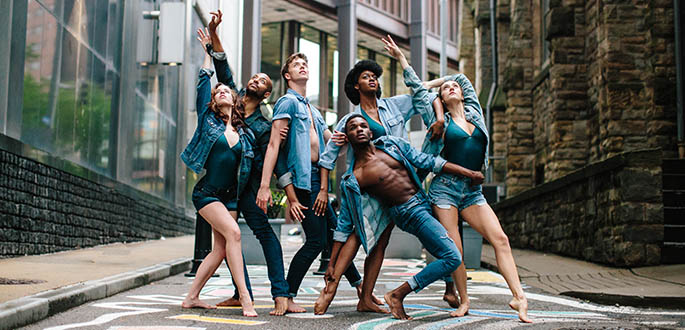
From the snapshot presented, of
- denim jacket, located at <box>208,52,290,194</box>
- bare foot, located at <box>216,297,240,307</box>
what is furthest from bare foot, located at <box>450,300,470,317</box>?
bare foot, located at <box>216,297,240,307</box>

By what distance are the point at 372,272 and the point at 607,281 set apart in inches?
165

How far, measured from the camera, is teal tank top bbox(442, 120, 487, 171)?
5922 mm

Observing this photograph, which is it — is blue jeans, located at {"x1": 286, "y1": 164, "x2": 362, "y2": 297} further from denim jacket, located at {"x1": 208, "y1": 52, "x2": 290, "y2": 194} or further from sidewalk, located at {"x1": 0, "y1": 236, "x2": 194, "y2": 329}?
sidewalk, located at {"x1": 0, "y1": 236, "x2": 194, "y2": 329}

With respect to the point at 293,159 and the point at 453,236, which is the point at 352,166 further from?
the point at 453,236

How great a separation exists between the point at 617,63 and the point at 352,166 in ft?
31.2

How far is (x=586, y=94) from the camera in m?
16.7

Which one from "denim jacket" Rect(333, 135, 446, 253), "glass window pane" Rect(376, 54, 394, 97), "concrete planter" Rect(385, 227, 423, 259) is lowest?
"concrete planter" Rect(385, 227, 423, 259)

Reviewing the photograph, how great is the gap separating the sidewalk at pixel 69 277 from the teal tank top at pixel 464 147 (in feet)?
10.8

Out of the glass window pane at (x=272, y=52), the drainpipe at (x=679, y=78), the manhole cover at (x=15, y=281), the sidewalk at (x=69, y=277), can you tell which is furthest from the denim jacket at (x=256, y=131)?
the glass window pane at (x=272, y=52)

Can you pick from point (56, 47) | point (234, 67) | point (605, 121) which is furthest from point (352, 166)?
point (234, 67)

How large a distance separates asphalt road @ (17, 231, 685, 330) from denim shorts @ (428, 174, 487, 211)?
87cm

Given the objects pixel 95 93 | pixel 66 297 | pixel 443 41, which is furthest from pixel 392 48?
pixel 443 41

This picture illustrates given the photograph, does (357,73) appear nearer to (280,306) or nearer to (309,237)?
(309,237)

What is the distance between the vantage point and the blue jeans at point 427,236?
5.47 meters
